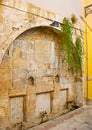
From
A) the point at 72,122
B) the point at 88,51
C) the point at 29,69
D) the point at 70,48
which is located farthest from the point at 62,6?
the point at 72,122

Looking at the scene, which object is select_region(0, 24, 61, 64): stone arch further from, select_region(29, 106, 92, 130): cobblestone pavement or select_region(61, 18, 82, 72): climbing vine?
select_region(29, 106, 92, 130): cobblestone pavement

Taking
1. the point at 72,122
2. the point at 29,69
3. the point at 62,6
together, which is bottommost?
the point at 72,122

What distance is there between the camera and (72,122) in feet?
17.1

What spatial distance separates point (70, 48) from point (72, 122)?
224 centimetres

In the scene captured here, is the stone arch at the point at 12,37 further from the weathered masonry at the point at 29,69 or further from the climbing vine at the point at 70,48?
the climbing vine at the point at 70,48

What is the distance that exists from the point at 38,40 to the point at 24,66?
0.88m

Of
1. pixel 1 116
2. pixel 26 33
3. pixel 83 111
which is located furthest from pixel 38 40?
pixel 83 111

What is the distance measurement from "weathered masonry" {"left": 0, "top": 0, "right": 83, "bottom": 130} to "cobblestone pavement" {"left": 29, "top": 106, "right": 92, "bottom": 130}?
0.37 metres

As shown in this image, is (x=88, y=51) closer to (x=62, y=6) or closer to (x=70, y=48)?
(x=70, y=48)

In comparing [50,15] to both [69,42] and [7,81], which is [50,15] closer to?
[69,42]

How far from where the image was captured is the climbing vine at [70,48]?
600 centimetres

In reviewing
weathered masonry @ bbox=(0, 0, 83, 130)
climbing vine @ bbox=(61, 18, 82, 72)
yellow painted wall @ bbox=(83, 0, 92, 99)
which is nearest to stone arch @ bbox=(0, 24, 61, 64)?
weathered masonry @ bbox=(0, 0, 83, 130)

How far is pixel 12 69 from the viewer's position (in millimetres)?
4621

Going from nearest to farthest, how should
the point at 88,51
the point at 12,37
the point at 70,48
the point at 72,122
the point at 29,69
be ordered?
the point at 12,37 → the point at 29,69 → the point at 72,122 → the point at 70,48 → the point at 88,51
